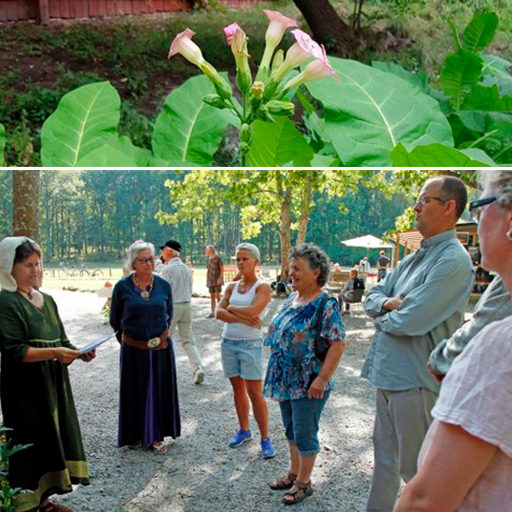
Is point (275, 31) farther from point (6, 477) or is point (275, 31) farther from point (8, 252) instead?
point (6, 477)

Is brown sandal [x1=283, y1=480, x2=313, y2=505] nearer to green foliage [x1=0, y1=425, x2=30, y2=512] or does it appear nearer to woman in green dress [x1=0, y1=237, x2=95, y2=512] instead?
woman in green dress [x1=0, y1=237, x2=95, y2=512]

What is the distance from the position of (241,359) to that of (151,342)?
0.78 feet

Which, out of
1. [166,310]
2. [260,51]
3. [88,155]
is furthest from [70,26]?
[88,155]

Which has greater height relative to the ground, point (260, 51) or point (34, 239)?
point (260, 51)

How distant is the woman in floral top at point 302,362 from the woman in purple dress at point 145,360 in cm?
26

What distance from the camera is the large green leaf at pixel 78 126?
1.14 meters

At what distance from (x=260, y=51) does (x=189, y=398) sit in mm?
9447

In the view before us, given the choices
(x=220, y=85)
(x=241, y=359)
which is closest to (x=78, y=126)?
(x=220, y=85)

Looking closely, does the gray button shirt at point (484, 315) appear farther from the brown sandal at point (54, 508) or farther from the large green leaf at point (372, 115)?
the brown sandal at point (54, 508)

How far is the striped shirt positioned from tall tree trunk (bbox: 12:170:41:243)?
1.03ft

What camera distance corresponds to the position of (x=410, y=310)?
5.78 feet

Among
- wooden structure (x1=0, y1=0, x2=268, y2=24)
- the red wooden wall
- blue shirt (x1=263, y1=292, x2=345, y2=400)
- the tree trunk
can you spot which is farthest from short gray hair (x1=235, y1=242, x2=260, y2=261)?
the red wooden wall

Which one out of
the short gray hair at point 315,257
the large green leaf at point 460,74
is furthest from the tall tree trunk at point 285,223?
the large green leaf at point 460,74

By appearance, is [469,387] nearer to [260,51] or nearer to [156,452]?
[156,452]
